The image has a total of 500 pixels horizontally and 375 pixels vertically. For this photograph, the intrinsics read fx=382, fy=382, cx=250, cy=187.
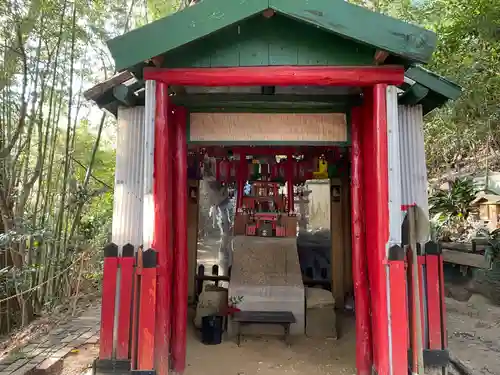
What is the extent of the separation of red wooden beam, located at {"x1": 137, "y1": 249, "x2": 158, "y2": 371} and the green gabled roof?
→ 5.10ft

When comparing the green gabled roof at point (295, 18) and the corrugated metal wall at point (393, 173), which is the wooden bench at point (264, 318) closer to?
the corrugated metal wall at point (393, 173)

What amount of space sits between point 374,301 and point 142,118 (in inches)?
105

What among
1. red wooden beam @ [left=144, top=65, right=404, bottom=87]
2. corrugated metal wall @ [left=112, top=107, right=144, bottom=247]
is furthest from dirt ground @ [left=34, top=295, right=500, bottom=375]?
red wooden beam @ [left=144, top=65, right=404, bottom=87]

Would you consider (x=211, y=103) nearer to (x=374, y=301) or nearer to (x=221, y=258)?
(x=374, y=301)

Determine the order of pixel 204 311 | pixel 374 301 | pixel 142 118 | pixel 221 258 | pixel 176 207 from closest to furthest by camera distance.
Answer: pixel 374 301, pixel 142 118, pixel 176 207, pixel 204 311, pixel 221 258

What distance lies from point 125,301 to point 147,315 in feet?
1.03

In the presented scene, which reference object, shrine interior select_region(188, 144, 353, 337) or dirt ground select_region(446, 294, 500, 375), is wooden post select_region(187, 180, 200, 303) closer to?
shrine interior select_region(188, 144, 353, 337)

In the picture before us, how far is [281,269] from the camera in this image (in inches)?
216

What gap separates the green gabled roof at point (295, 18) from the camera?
2.77 m

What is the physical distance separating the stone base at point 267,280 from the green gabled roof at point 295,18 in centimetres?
329

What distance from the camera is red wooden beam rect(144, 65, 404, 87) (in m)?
3.01

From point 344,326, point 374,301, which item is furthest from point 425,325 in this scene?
point 344,326

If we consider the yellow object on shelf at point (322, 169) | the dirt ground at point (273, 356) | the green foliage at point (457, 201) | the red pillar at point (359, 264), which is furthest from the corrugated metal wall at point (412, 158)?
the green foliage at point (457, 201)

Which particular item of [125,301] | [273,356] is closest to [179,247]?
[125,301]
